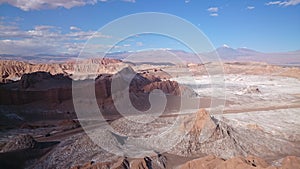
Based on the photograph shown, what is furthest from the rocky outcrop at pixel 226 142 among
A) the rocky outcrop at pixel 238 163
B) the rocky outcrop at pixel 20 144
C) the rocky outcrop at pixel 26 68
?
the rocky outcrop at pixel 26 68

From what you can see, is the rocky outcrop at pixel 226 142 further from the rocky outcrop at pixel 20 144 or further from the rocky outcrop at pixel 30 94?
the rocky outcrop at pixel 30 94

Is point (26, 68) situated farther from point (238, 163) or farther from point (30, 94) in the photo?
point (238, 163)

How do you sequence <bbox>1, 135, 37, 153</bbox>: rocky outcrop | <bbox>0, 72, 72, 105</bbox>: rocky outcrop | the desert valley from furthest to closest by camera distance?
1. <bbox>0, 72, 72, 105</bbox>: rocky outcrop
2. <bbox>1, 135, 37, 153</bbox>: rocky outcrop
3. the desert valley

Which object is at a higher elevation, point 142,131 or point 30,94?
point 30,94

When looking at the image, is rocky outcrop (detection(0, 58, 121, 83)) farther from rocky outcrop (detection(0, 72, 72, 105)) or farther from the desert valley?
the desert valley

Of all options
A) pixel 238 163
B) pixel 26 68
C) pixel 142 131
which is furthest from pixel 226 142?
pixel 26 68

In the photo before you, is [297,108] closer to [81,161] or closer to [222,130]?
[222,130]

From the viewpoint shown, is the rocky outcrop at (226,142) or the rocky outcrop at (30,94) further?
the rocky outcrop at (30,94)

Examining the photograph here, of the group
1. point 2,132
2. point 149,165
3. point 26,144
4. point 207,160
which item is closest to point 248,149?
point 207,160

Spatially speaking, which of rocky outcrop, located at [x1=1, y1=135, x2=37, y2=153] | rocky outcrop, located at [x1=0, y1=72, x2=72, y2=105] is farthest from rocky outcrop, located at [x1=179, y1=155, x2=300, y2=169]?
rocky outcrop, located at [x1=0, y1=72, x2=72, y2=105]

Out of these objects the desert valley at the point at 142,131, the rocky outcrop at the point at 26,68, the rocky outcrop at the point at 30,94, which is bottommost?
the desert valley at the point at 142,131

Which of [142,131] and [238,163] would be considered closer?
[238,163]

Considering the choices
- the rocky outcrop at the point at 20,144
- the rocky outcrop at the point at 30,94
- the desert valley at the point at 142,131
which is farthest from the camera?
the rocky outcrop at the point at 30,94
